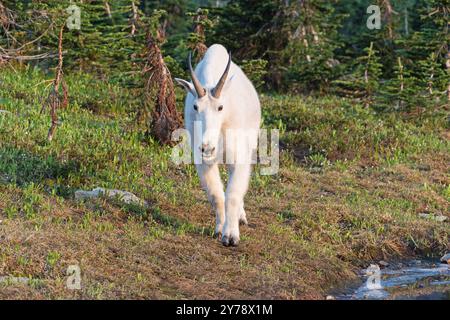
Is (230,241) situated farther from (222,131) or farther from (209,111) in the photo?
(209,111)

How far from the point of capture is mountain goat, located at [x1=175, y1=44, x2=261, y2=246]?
8969mm

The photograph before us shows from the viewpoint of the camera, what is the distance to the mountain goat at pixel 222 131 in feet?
29.4

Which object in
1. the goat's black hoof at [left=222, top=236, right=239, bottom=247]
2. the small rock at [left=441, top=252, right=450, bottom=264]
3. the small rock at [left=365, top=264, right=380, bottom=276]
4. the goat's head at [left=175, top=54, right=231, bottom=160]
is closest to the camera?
the goat's head at [left=175, top=54, right=231, bottom=160]

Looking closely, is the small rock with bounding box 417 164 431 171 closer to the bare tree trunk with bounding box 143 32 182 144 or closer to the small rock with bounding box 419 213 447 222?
the small rock with bounding box 419 213 447 222

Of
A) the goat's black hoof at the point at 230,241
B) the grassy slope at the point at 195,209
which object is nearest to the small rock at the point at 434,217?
the grassy slope at the point at 195,209

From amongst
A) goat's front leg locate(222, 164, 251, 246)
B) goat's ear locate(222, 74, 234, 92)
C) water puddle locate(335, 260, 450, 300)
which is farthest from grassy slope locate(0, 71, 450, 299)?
goat's ear locate(222, 74, 234, 92)

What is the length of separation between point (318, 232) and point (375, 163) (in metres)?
4.08

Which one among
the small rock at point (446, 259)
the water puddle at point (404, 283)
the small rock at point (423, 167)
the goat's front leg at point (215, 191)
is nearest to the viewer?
the water puddle at point (404, 283)

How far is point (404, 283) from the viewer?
914 cm

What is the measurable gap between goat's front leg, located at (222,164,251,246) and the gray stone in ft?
4.99

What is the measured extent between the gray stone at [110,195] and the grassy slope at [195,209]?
21cm

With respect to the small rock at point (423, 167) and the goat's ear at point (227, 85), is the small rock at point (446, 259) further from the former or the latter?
the small rock at point (423, 167)

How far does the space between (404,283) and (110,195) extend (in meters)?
3.91

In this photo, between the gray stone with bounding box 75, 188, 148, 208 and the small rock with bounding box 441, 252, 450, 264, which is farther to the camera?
the gray stone with bounding box 75, 188, 148, 208
